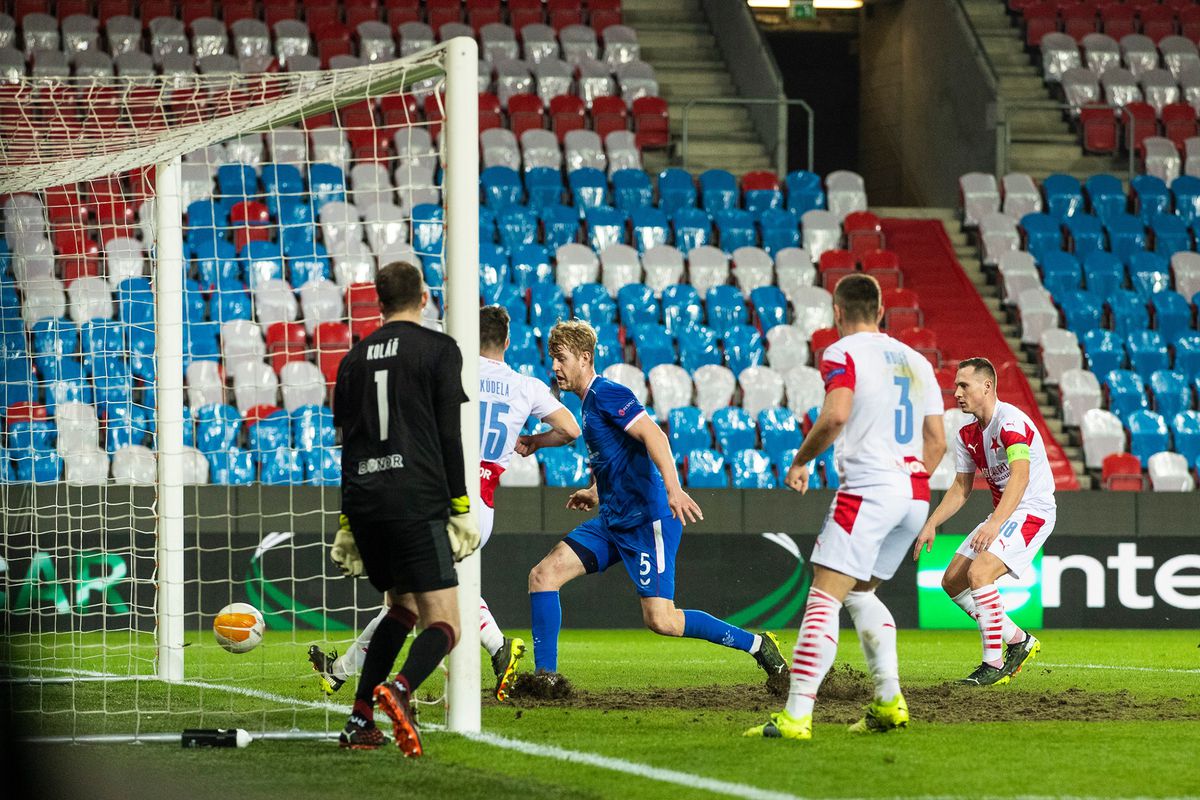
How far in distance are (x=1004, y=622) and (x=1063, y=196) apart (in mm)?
11773

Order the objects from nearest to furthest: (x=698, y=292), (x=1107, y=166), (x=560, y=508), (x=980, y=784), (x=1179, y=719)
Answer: (x=980, y=784)
(x=1179, y=719)
(x=560, y=508)
(x=698, y=292)
(x=1107, y=166)

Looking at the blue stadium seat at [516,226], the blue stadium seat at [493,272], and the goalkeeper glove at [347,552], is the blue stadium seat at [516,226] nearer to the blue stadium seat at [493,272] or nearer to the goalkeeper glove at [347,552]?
the blue stadium seat at [493,272]

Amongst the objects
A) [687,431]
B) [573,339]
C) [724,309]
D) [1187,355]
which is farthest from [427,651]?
[1187,355]

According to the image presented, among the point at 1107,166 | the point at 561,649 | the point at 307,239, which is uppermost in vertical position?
the point at 1107,166

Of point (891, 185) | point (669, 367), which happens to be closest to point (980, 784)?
point (669, 367)

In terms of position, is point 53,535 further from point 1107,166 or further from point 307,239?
point 1107,166

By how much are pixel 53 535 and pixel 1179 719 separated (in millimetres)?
8267

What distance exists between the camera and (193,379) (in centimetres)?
1464

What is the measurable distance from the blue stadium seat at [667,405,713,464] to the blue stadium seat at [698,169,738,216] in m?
4.30

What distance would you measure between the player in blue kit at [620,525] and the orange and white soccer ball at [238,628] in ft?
4.67

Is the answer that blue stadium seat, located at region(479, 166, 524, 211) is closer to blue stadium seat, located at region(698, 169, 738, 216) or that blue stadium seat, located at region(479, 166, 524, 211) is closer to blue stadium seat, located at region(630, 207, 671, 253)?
blue stadium seat, located at region(630, 207, 671, 253)

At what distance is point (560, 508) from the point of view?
13.4 metres

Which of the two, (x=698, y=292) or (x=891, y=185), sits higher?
(x=891, y=185)

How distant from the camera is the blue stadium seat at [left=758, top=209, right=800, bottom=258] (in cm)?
1834
